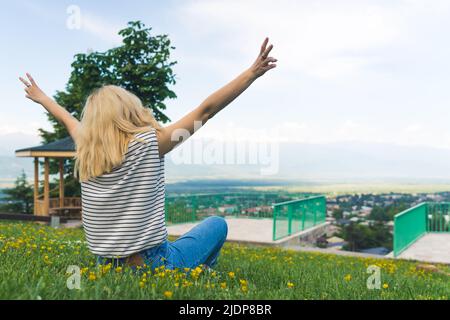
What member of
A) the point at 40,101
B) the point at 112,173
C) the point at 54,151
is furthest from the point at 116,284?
the point at 54,151

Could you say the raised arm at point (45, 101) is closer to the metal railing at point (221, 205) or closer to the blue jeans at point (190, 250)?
the blue jeans at point (190, 250)

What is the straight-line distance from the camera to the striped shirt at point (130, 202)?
2975mm

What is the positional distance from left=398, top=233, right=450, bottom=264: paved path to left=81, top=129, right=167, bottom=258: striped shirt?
952cm

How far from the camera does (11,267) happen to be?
136 inches

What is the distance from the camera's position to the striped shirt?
2.97 metres

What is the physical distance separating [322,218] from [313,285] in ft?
46.8

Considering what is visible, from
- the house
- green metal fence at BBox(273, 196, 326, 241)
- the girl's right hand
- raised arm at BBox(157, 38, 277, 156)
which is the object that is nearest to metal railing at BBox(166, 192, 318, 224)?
green metal fence at BBox(273, 196, 326, 241)

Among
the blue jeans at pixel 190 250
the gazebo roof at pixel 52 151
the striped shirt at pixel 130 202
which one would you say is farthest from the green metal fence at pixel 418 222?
the gazebo roof at pixel 52 151

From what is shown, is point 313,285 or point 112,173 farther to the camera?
point 313,285

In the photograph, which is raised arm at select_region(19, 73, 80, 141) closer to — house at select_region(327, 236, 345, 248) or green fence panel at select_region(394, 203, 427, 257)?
green fence panel at select_region(394, 203, 427, 257)

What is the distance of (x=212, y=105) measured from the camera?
2893mm

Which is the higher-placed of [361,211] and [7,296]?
[7,296]
